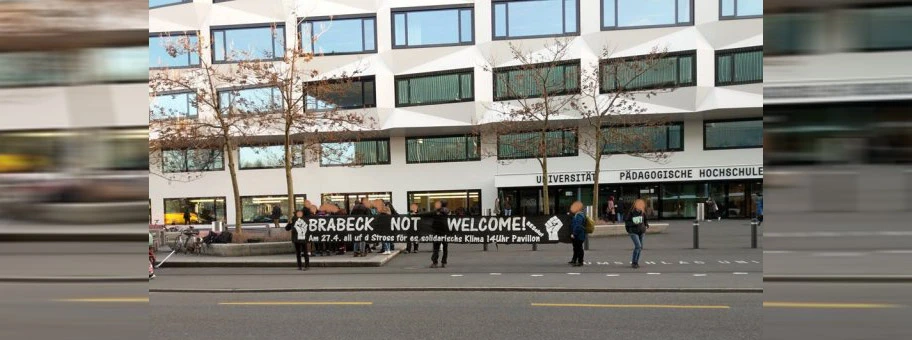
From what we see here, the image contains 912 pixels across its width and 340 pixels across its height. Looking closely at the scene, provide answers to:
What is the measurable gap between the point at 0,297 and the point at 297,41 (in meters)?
20.3

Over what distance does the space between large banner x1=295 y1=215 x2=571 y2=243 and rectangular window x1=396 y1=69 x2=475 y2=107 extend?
15.5m

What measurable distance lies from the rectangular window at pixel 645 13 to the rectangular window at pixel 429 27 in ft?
24.3

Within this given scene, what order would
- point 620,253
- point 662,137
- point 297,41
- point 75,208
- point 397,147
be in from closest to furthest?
point 75,208 < point 620,253 < point 297,41 < point 662,137 < point 397,147

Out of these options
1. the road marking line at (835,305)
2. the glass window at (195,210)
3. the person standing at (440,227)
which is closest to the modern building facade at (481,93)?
the glass window at (195,210)

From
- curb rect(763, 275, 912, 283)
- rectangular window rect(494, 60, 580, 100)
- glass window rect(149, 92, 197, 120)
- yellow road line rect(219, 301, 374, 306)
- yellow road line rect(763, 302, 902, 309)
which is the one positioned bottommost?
yellow road line rect(219, 301, 374, 306)

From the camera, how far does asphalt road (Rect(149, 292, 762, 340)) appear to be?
6.97m

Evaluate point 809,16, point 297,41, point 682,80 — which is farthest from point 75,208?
point 682,80

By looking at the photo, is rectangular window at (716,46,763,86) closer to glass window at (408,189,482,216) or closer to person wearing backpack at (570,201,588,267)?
A: glass window at (408,189,482,216)

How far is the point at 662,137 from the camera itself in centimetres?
2980

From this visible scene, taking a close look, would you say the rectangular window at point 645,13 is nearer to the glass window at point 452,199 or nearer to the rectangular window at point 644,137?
the rectangular window at point 644,137

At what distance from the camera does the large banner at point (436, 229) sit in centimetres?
1464

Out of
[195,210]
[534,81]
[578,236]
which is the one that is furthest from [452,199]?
[578,236]

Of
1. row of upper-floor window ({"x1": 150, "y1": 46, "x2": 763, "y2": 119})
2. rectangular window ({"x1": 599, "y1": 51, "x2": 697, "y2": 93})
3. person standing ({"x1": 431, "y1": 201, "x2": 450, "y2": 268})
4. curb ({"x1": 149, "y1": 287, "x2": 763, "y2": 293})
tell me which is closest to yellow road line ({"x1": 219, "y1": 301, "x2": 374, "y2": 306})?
curb ({"x1": 149, "y1": 287, "x2": 763, "y2": 293})

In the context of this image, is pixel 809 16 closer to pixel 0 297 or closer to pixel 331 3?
pixel 0 297
